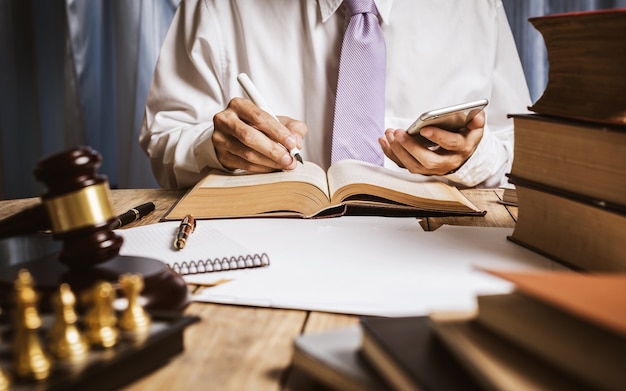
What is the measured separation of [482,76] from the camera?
196cm

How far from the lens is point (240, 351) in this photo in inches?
20.2

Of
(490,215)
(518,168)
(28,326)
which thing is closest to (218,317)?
(28,326)

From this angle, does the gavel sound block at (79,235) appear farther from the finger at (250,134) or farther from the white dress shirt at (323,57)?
the white dress shirt at (323,57)

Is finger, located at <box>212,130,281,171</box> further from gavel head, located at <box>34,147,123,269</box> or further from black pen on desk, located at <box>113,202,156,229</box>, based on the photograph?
gavel head, located at <box>34,147,123,269</box>

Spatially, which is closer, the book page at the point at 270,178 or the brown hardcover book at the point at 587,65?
the brown hardcover book at the point at 587,65

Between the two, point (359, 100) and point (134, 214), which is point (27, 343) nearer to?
point (134, 214)

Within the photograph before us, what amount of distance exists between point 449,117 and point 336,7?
75 cm

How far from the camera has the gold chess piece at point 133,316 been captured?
446mm

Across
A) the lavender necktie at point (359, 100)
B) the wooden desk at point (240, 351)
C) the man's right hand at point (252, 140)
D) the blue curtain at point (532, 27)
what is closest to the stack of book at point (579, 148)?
the wooden desk at point (240, 351)

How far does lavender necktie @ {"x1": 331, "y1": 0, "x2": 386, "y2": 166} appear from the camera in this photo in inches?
64.7

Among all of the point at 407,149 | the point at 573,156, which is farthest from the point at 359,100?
the point at 573,156

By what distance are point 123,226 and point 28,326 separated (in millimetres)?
622

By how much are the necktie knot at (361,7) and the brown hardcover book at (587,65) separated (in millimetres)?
992

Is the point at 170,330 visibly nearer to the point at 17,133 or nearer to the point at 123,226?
the point at 123,226
